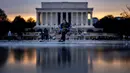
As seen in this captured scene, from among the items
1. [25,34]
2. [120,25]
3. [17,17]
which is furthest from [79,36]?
[17,17]

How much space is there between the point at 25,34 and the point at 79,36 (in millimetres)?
15015

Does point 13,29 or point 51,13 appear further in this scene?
point 51,13

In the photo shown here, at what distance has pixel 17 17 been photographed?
106 metres

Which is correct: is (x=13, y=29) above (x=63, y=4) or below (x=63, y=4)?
below

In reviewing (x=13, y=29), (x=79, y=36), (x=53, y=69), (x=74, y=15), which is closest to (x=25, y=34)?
(x=13, y=29)

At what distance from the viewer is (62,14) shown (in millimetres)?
107250

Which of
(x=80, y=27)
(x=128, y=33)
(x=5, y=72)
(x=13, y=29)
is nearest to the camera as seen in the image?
(x=5, y=72)

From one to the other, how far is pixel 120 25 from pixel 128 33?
260 cm

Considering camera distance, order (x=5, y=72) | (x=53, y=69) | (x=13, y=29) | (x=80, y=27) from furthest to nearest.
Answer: (x=80, y=27)
(x=13, y=29)
(x=53, y=69)
(x=5, y=72)

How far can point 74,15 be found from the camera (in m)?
109

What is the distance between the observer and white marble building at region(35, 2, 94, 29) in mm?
105625

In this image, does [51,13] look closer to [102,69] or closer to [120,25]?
[120,25]

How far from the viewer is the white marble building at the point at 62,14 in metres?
106

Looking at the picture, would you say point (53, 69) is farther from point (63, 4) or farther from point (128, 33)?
point (63, 4)
